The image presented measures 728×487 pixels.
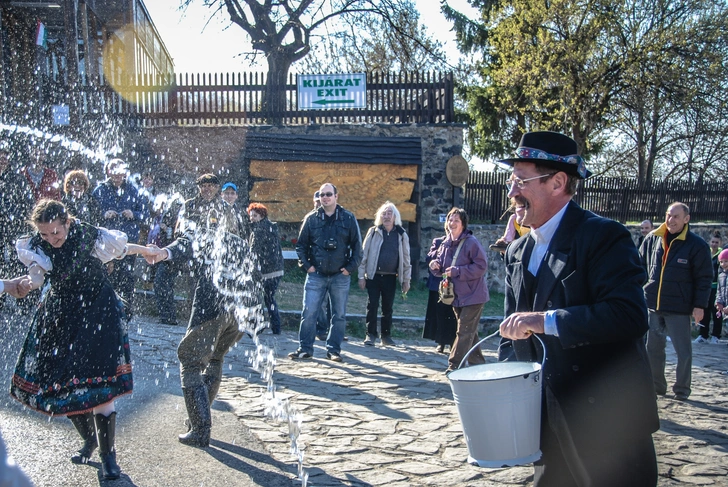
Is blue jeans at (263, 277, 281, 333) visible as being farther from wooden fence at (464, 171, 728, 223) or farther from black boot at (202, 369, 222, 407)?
wooden fence at (464, 171, 728, 223)

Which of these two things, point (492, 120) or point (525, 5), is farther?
point (492, 120)

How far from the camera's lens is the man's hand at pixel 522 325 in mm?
2535

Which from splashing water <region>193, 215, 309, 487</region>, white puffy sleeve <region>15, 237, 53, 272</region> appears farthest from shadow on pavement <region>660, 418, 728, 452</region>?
white puffy sleeve <region>15, 237, 53, 272</region>

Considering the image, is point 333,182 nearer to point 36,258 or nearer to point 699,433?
point 699,433

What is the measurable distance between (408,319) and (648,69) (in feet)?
53.5

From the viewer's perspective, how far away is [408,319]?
10969 mm

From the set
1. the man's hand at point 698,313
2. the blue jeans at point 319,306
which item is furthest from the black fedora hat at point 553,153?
the blue jeans at point 319,306

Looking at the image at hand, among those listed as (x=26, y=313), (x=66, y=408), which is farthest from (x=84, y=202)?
(x=66, y=408)

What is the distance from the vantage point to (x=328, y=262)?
8102mm

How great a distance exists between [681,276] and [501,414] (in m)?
5.31

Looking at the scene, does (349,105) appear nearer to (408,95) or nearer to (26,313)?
(408,95)

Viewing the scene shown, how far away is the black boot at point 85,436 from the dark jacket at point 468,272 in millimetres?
4307

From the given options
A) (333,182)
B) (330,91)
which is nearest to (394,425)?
(333,182)

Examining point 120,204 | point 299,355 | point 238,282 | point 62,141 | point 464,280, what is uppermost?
point 62,141
